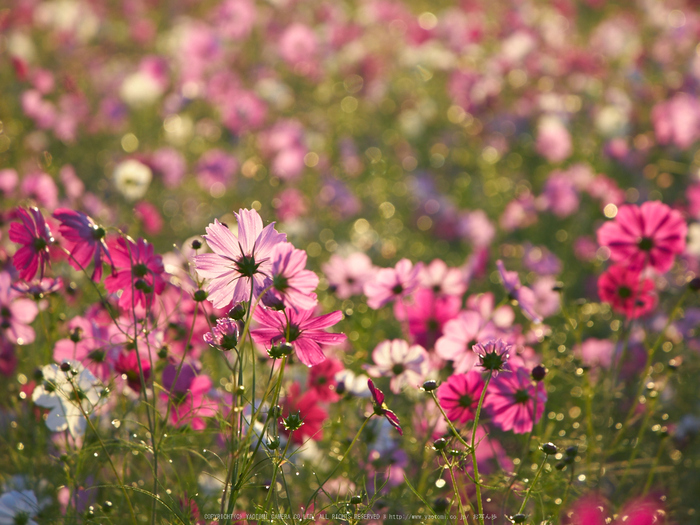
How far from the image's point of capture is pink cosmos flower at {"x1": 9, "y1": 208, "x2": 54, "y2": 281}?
90 cm

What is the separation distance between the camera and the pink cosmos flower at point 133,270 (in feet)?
3.01

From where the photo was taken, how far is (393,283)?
116cm

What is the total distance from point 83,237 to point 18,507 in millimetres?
462

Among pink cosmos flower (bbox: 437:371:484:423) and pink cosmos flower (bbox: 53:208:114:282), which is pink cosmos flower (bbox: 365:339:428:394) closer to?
pink cosmos flower (bbox: 437:371:484:423)

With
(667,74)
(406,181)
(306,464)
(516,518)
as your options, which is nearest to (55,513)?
(306,464)

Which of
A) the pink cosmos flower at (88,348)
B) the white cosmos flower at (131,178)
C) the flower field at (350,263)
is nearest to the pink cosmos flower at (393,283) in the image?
the flower field at (350,263)

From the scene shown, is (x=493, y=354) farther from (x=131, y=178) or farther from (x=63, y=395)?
(x=131, y=178)

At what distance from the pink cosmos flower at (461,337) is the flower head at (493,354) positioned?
23 centimetres

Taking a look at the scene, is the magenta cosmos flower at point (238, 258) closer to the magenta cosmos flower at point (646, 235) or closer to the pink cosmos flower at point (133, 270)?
the pink cosmos flower at point (133, 270)

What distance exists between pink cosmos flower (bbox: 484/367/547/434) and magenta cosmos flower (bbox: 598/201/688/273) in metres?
0.33

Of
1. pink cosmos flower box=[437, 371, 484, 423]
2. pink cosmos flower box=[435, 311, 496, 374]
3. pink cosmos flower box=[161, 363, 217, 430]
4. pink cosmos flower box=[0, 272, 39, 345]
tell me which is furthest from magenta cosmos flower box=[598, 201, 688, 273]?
pink cosmos flower box=[0, 272, 39, 345]

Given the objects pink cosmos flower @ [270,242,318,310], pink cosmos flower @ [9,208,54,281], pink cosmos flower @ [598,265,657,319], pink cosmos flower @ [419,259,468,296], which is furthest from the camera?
pink cosmos flower @ [419,259,468,296]

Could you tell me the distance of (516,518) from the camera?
76cm

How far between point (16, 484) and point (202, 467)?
346 mm
